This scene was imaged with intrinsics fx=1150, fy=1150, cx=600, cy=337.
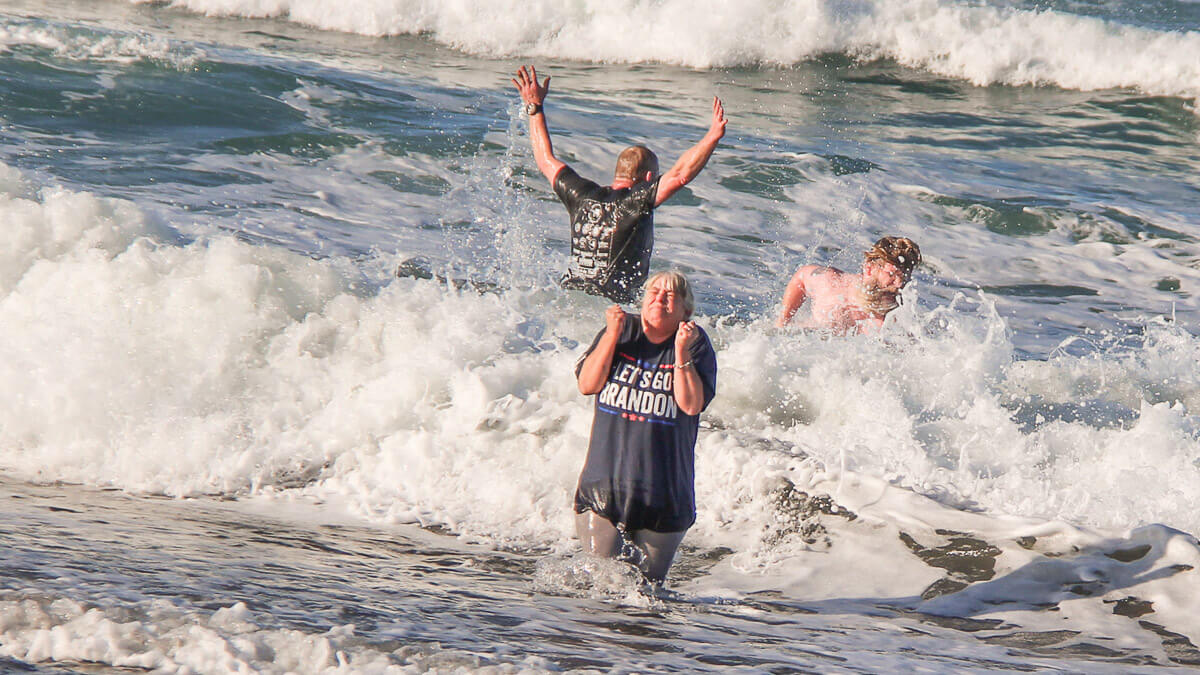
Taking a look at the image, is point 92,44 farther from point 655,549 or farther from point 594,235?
point 655,549

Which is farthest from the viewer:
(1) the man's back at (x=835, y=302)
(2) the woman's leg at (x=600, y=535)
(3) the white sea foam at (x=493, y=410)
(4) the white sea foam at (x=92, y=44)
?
(4) the white sea foam at (x=92, y=44)

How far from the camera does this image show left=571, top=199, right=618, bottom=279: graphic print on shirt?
24.4ft

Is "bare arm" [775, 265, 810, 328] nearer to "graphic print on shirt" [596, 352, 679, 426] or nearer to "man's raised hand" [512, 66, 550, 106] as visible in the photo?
"man's raised hand" [512, 66, 550, 106]

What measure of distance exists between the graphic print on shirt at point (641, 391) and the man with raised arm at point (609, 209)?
2.86 metres

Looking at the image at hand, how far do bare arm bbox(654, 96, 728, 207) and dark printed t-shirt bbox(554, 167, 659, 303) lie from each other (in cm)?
13

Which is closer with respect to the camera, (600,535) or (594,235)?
(600,535)

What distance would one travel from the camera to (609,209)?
7410 millimetres

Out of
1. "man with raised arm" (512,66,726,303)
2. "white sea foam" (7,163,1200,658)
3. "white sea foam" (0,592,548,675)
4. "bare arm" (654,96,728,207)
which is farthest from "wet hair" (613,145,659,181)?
"white sea foam" (0,592,548,675)

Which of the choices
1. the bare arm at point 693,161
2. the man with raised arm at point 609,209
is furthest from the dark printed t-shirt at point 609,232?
the bare arm at point 693,161

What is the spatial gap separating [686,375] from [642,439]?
34 centimetres

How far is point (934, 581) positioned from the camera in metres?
5.19

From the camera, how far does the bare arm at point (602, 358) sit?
4.43 metres

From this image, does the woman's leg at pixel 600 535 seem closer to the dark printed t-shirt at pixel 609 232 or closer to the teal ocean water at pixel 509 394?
the teal ocean water at pixel 509 394

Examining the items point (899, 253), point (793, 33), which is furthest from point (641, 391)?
point (793, 33)
